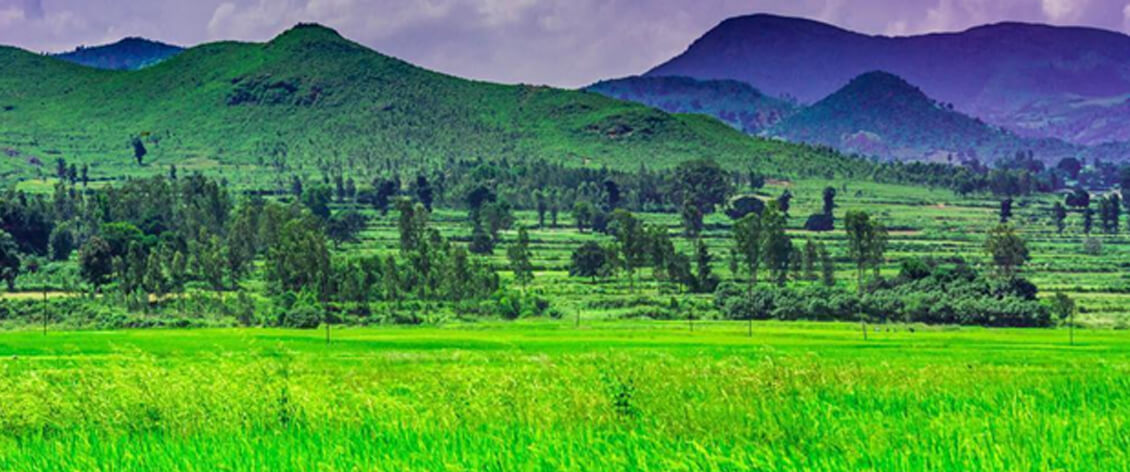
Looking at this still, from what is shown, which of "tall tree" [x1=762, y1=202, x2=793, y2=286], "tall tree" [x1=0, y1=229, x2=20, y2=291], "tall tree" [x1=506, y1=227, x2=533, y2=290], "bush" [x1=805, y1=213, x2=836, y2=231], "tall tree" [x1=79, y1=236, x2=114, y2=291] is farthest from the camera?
"bush" [x1=805, y1=213, x2=836, y2=231]

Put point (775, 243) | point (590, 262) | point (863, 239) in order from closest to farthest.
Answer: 1. point (863, 239)
2. point (775, 243)
3. point (590, 262)

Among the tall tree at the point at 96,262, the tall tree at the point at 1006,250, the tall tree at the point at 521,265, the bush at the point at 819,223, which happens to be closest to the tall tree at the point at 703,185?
the bush at the point at 819,223

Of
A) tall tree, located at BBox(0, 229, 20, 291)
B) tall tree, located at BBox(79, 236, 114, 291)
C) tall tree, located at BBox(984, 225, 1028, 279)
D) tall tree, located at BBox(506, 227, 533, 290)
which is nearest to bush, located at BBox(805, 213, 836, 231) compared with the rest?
tall tree, located at BBox(984, 225, 1028, 279)

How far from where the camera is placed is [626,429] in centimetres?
1503

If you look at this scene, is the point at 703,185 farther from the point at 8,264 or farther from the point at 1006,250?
the point at 8,264

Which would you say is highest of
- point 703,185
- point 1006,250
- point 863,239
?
point 703,185

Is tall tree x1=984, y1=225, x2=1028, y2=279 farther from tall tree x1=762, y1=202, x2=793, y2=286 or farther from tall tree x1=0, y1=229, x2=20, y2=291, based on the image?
tall tree x1=0, y1=229, x2=20, y2=291

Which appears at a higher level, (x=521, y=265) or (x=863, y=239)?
(x=863, y=239)

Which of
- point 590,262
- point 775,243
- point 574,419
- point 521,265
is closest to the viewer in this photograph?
point 574,419

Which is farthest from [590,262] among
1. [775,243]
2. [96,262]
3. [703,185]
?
[703,185]

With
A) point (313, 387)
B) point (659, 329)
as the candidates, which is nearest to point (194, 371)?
point (313, 387)

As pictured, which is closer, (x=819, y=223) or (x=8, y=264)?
(x=8, y=264)

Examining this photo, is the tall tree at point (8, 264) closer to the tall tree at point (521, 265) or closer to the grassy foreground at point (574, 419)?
the tall tree at point (521, 265)

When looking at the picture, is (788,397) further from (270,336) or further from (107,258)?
(107,258)
